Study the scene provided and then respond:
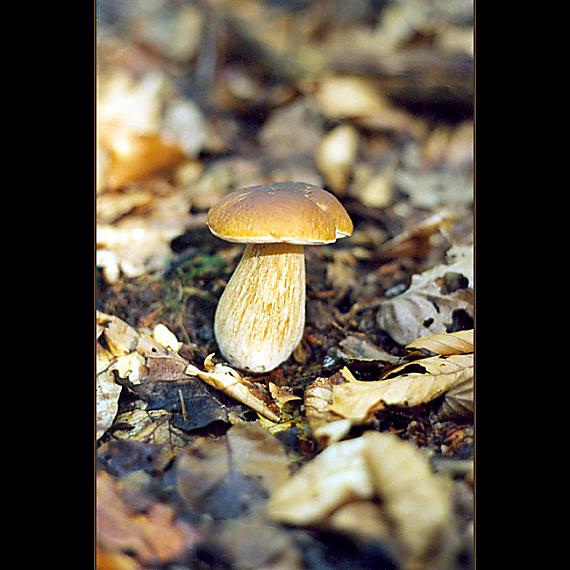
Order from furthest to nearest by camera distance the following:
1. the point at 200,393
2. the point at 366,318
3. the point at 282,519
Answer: the point at 366,318
the point at 200,393
the point at 282,519

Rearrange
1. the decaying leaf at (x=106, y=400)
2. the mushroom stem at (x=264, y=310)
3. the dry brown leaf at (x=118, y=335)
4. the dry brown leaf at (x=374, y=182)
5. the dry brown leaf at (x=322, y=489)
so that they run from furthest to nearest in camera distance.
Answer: the dry brown leaf at (x=374, y=182) < the mushroom stem at (x=264, y=310) < the dry brown leaf at (x=118, y=335) < the decaying leaf at (x=106, y=400) < the dry brown leaf at (x=322, y=489)

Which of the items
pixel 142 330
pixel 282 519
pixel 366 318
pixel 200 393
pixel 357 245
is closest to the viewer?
pixel 282 519

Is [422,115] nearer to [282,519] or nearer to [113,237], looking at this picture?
[113,237]

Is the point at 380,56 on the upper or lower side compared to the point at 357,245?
upper

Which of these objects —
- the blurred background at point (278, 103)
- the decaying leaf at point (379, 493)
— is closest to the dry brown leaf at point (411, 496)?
the decaying leaf at point (379, 493)

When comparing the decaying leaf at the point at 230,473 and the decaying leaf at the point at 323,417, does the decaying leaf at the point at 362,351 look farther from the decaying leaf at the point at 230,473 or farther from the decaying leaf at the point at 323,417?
the decaying leaf at the point at 230,473

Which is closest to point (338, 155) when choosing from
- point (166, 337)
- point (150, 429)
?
point (166, 337)
